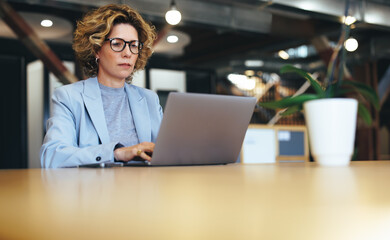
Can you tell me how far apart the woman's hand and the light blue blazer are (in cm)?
4

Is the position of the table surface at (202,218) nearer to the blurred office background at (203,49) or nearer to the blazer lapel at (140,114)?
the blazer lapel at (140,114)

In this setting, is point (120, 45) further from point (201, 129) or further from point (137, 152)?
point (201, 129)

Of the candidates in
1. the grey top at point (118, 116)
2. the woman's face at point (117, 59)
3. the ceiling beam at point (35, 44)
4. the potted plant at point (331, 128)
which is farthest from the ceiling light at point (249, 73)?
the potted plant at point (331, 128)

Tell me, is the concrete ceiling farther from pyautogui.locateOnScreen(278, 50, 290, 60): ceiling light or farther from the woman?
the woman

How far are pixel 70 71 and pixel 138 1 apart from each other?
4.16ft

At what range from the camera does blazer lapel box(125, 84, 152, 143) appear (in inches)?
73.9

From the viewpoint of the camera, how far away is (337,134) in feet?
3.11

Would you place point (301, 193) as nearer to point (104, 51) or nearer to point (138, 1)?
point (104, 51)

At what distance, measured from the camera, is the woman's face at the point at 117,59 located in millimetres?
1929

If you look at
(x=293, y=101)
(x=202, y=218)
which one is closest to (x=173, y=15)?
(x=293, y=101)

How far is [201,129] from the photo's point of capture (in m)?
1.20

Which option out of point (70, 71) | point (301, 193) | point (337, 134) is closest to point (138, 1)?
point (70, 71)

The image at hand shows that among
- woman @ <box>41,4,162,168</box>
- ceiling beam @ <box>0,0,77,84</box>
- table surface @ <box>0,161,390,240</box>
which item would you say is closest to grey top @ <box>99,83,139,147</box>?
woman @ <box>41,4,162,168</box>

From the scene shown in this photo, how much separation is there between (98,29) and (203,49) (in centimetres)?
477
